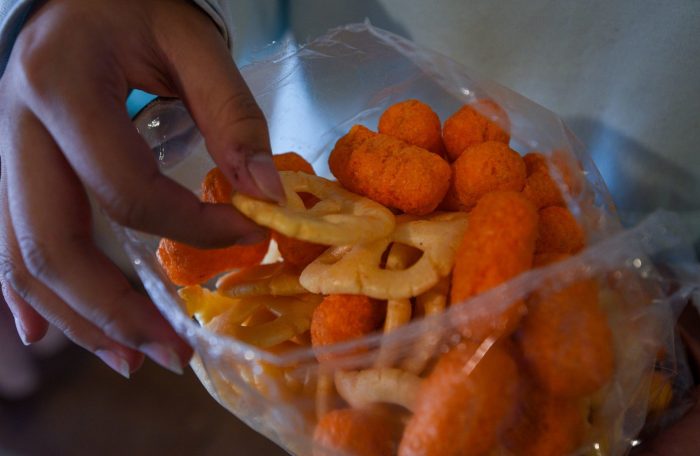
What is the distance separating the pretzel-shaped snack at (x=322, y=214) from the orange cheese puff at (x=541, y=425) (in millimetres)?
119

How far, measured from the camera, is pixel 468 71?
440 mm

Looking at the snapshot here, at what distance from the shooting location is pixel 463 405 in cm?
27

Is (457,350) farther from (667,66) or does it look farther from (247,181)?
(667,66)

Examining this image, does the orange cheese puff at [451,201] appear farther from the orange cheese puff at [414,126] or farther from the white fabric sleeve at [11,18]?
the white fabric sleeve at [11,18]

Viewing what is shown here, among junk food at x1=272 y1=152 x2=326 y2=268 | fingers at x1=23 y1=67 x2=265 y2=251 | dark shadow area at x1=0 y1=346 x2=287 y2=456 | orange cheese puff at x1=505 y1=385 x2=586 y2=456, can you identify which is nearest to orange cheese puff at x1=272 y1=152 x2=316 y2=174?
junk food at x1=272 y1=152 x2=326 y2=268

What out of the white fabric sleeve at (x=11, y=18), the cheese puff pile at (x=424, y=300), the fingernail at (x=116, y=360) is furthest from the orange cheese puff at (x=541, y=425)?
the white fabric sleeve at (x=11, y=18)

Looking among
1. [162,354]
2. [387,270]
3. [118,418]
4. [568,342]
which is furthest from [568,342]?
[118,418]

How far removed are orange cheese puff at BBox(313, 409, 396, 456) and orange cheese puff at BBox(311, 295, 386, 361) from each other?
40 mm

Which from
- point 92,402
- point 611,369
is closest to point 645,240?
point 611,369

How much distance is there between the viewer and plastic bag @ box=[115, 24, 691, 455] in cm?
29

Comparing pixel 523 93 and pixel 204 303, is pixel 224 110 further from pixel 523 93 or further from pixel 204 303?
pixel 523 93

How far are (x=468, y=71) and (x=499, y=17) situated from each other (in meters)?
0.11

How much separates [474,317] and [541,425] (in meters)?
0.07

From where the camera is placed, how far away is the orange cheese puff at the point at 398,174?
1.12 feet
